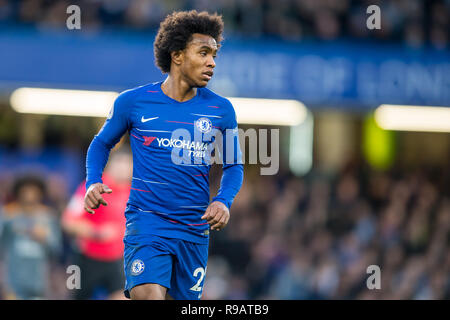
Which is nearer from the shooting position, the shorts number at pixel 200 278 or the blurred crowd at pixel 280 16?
the shorts number at pixel 200 278

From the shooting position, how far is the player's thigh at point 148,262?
4.82 meters

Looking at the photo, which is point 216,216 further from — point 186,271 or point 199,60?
point 199,60

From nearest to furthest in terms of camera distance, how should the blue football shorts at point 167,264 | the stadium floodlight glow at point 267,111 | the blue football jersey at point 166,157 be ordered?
the blue football shorts at point 167,264 < the blue football jersey at point 166,157 < the stadium floodlight glow at point 267,111

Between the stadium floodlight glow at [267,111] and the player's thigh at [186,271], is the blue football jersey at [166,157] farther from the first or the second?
the stadium floodlight glow at [267,111]

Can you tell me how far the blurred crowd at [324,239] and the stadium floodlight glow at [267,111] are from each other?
3.13 ft

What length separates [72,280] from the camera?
333 inches

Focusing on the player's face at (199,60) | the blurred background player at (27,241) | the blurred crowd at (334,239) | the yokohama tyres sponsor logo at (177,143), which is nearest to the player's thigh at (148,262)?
the yokohama tyres sponsor logo at (177,143)

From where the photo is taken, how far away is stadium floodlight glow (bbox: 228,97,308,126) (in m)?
13.1

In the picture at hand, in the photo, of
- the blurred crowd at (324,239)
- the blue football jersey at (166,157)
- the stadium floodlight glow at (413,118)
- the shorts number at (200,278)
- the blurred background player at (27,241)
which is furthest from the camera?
the stadium floodlight glow at (413,118)

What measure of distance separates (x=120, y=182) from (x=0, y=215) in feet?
10.0

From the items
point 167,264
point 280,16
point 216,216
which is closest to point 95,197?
point 167,264

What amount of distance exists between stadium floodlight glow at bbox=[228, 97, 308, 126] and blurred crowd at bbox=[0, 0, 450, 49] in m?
1.12
